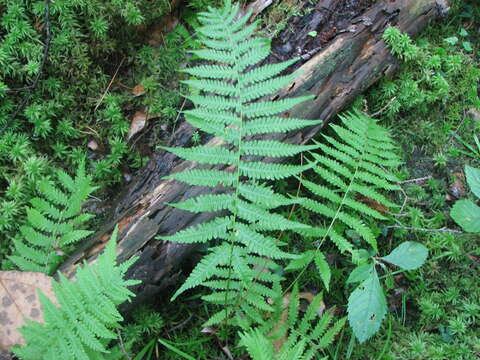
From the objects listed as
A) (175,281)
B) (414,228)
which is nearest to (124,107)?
(175,281)

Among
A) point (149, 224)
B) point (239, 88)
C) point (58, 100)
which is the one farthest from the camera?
point (58, 100)

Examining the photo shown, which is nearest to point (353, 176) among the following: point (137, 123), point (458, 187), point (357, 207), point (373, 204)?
point (357, 207)

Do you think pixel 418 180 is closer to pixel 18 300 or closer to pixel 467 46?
pixel 467 46

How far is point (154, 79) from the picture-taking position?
3.88 metres

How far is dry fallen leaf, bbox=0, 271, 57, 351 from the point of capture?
2.75 meters

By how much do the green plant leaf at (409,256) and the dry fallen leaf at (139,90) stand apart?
2.61 m

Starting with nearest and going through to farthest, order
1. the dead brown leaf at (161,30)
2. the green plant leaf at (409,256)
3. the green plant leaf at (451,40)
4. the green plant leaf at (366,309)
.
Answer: the green plant leaf at (366,309) < the green plant leaf at (409,256) < the dead brown leaf at (161,30) < the green plant leaf at (451,40)

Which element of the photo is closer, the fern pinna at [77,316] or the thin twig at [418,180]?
the fern pinna at [77,316]

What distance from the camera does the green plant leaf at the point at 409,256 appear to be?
3104 millimetres

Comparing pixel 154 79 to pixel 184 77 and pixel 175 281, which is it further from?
pixel 175 281

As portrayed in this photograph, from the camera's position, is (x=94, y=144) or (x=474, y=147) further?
(x=474, y=147)

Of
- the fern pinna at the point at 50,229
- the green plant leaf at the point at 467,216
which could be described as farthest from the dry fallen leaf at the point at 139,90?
the green plant leaf at the point at 467,216

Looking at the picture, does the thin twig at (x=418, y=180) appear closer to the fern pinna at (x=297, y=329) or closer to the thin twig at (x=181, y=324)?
the fern pinna at (x=297, y=329)

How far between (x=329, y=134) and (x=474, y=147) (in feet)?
4.92
